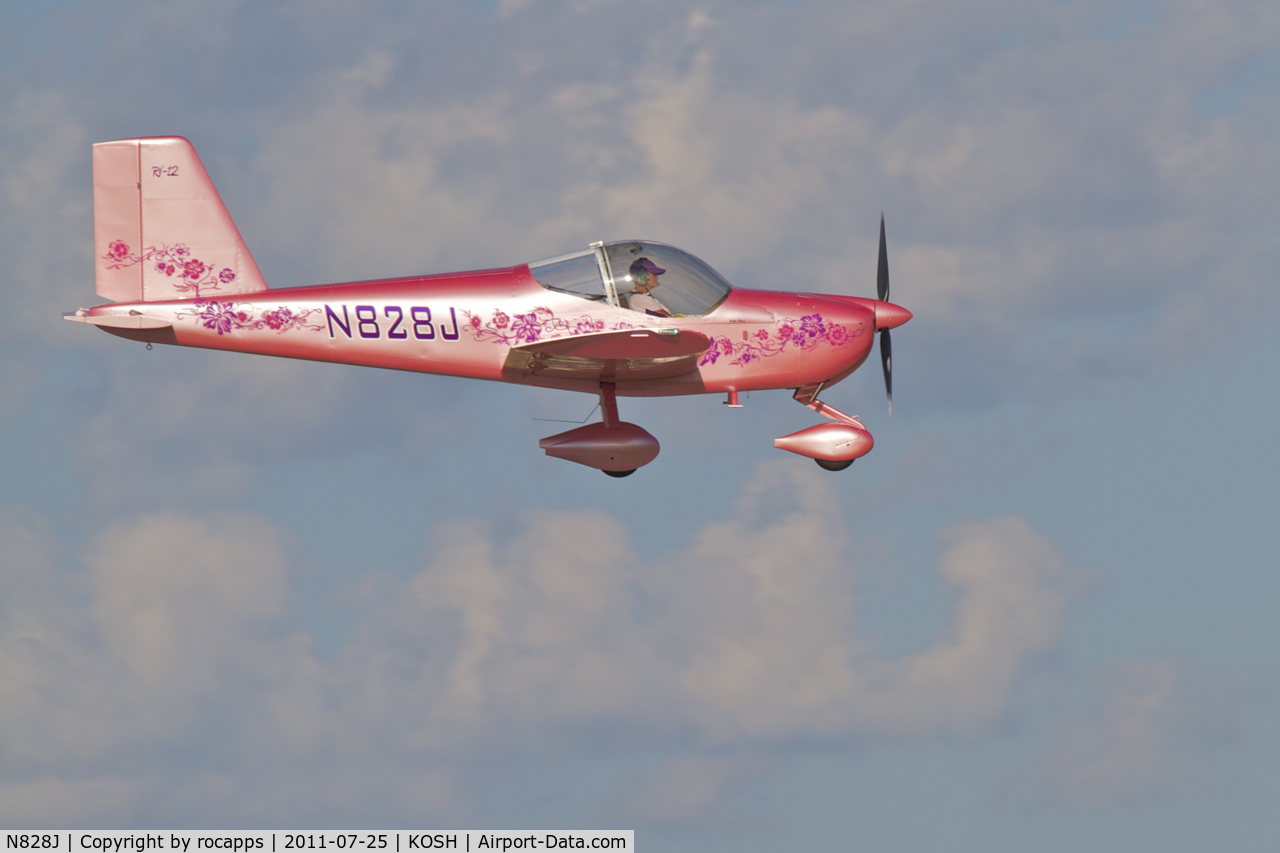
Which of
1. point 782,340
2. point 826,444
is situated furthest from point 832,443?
point 782,340

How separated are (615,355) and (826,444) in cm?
344

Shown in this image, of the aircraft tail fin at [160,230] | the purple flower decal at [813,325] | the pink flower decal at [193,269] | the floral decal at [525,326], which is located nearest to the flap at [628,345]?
the floral decal at [525,326]

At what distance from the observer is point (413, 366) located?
81.6ft

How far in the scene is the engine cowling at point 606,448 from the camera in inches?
985

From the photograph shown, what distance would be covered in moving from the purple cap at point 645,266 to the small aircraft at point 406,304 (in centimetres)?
1

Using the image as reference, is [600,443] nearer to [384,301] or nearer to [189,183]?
[384,301]

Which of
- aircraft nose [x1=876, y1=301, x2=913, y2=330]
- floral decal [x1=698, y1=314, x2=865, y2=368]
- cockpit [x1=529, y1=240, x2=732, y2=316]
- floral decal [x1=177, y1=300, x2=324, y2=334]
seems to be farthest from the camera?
aircraft nose [x1=876, y1=301, x2=913, y2=330]

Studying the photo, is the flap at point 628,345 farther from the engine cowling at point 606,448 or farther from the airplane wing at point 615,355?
the engine cowling at point 606,448

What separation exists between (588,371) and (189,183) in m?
6.14

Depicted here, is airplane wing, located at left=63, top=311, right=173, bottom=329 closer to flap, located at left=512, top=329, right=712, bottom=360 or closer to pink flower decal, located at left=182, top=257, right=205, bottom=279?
pink flower decal, located at left=182, top=257, right=205, bottom=279

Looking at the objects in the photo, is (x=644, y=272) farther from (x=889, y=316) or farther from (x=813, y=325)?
(x=889, y=316)

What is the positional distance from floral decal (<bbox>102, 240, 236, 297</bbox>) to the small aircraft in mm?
14

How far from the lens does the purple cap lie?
24844 millimetres

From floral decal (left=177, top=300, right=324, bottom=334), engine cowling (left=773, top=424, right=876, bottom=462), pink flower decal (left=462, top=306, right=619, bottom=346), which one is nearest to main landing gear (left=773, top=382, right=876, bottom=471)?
engine cowling (left=773, top=424, right=876, bottom=462)
